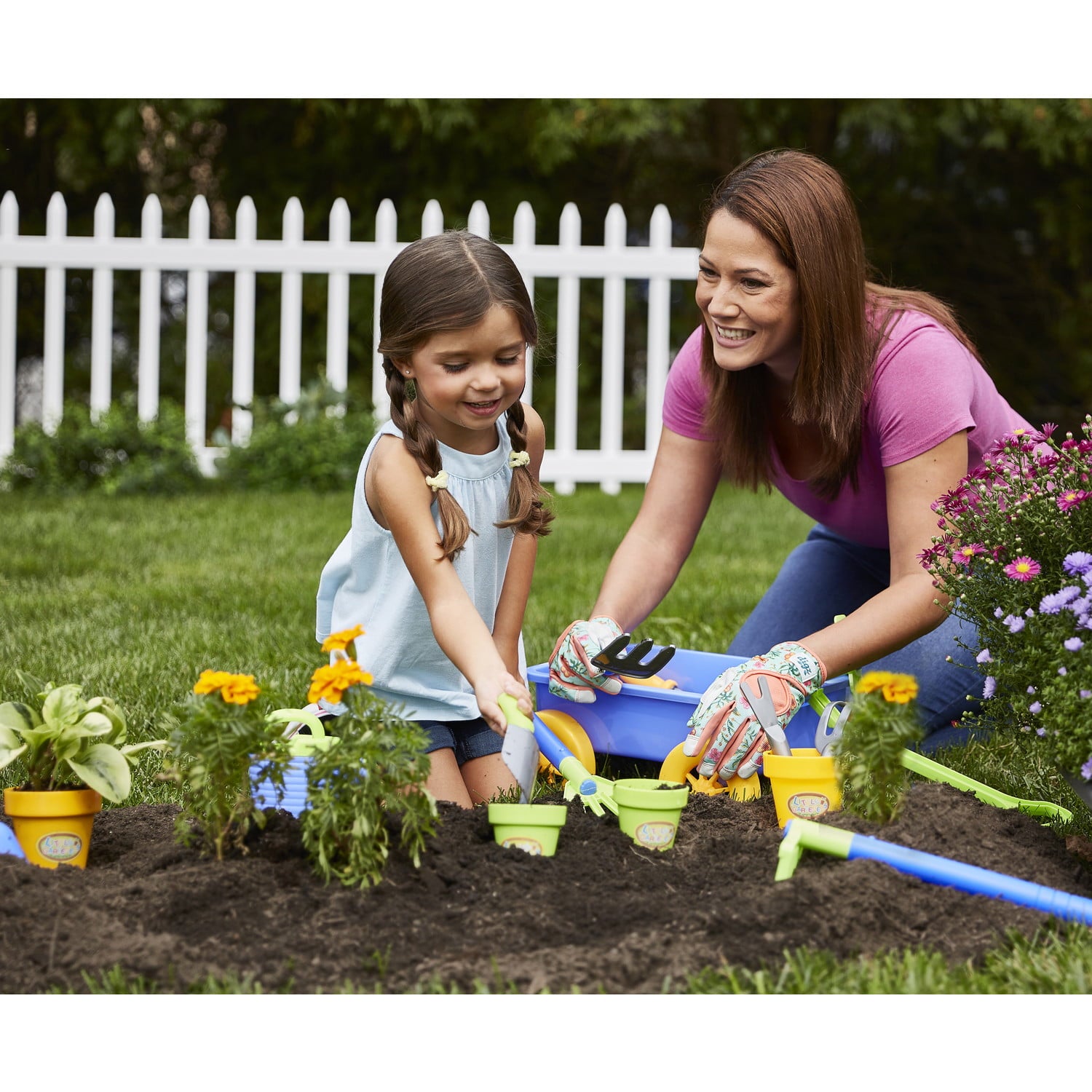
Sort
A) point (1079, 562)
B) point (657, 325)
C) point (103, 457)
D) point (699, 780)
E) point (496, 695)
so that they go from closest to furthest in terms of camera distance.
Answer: point (1079, 562) → point (496, 695) → point (699, 780) → point (103, 457) → point (657, 325)

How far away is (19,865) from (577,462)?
5.68 meters

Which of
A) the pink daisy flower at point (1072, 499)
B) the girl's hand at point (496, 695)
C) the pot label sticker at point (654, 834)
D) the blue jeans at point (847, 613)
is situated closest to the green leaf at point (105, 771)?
Answer: the girl's hand at point (496, 695)

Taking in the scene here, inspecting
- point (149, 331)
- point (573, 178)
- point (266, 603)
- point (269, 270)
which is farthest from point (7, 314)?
point (573, 178)

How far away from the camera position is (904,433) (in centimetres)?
248

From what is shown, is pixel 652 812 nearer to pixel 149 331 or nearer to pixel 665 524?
pixel 665 524

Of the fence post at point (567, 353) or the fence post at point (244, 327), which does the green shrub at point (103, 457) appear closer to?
the fence post at point (244, 327)

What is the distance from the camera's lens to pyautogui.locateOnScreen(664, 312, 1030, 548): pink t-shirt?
2.48 m

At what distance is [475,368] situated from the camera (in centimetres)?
224

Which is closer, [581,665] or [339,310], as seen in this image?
[581,665]

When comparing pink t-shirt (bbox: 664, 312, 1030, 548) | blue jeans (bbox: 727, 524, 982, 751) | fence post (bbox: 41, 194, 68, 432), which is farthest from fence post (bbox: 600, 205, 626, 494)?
pink t-shirt (bbox: 664, 312, 1030, 548)

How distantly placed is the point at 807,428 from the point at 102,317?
17.8 feet

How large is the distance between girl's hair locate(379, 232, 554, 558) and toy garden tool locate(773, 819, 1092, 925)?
0.81 metres

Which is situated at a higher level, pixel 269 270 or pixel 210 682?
pixel 269 270
